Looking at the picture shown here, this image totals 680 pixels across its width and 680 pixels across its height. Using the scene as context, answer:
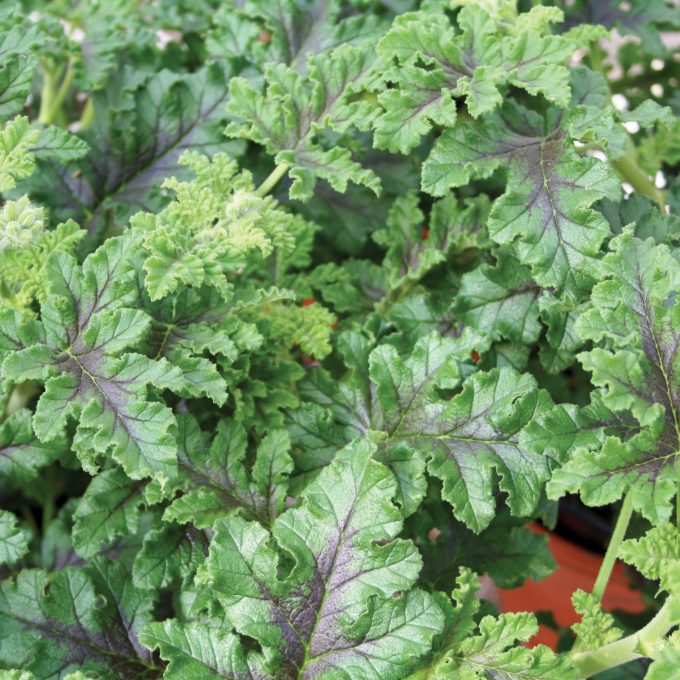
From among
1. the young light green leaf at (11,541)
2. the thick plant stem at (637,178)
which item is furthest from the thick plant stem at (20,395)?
→ the thick plant stem at (637,178)

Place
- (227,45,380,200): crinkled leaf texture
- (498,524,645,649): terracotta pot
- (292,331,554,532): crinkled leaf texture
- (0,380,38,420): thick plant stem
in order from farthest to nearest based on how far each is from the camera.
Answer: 1. (498,524,645,649): terracotta pot
2. (0,380,38,420): thick plant stem
3. (227,45,380,200): crinkled leaf texture
4. (292,331,554,532): crinkled leaf texture

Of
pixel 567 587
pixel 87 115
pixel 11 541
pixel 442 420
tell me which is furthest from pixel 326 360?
pixel 567 587

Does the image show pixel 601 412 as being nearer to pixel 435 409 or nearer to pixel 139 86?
pixel 435 409

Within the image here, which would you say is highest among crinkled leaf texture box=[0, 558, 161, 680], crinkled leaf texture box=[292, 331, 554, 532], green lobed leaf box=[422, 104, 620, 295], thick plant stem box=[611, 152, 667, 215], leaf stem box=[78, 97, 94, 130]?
green lobed leaf box=[422, 104, 620, 295]

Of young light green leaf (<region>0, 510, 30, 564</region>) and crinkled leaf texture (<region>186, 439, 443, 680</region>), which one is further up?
crinkled leaf texture (<region>186, 439, 443, 680</region>)

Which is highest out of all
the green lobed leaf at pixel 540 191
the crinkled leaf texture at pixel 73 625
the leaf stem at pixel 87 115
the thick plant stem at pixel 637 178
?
the green lobed leaf at pixel 540 191

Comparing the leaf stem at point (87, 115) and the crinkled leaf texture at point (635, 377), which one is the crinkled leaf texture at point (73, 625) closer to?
the crinkled leaf texture at point (635, 377)

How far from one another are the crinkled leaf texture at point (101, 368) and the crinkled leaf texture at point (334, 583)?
0.14 m

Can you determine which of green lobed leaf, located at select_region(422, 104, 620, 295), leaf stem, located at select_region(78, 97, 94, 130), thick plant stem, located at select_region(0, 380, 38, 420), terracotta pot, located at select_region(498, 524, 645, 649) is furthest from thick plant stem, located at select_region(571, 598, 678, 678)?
leaf stem, located at select_region(78, 97, 94, 130)

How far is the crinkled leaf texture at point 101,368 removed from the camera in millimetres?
1050

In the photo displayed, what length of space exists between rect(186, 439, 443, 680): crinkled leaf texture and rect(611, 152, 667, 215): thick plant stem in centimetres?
71

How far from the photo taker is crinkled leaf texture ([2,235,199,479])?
105 cm

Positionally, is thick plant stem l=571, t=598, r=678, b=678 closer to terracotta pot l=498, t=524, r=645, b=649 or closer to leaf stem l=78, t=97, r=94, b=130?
terracotta pot l=498, t=524, r=645, b=649

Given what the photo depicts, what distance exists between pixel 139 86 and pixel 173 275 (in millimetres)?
575
